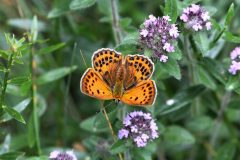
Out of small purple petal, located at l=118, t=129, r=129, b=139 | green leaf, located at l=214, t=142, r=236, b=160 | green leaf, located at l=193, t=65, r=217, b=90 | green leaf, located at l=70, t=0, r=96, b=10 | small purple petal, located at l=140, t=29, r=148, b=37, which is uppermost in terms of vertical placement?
green leaf, located at l=70, t=0, r=96, b=10

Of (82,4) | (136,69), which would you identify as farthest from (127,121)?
(82,4)

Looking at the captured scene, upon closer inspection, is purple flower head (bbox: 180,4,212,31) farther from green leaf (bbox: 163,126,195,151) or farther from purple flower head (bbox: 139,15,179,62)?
green leaf (bbox: 163,126,195,151)

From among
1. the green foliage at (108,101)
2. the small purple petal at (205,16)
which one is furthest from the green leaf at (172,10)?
the small purple petal at (205,16)

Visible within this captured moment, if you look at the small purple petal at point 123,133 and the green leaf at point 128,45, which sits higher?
the green leaf at point 128,45

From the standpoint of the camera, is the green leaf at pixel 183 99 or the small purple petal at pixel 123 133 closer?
the small purple petal at pixel 123 133

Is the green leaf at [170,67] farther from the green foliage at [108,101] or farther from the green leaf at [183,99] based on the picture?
the green leaf at [183,99]

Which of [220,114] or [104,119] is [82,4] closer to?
[104,119]

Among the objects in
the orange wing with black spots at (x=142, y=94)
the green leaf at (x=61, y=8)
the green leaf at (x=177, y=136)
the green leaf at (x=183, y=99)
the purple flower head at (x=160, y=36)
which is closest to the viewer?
the orange wing with black spots at (x=142, y=94)

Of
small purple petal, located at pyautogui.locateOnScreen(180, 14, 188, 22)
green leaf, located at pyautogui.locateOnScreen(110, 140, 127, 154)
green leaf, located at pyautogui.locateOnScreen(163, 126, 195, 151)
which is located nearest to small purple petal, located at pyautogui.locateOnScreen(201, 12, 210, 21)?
small purple petal, located at pyautogui.locateOnScreen(180, 14, 188, 22)
